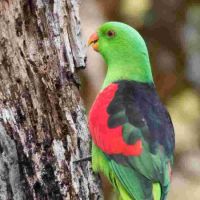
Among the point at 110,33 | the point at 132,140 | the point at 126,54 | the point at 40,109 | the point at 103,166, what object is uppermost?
the point at 110,33

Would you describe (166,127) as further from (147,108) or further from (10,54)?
(10,54)

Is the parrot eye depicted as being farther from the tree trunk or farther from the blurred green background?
the blurred green background

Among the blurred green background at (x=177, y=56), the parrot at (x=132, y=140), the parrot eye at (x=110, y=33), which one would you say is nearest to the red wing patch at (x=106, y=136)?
the parrot at (x=132, y=140)

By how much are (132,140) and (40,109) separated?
53 cm

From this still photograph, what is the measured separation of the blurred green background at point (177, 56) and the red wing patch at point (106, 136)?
141 inches

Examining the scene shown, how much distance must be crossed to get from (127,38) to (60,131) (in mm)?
792

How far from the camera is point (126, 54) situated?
A: 477cm

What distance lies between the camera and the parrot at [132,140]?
168 inches

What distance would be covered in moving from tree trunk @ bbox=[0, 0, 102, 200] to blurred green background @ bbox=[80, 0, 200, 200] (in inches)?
140

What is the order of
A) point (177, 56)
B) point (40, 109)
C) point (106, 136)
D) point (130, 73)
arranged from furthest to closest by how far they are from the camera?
point (177, 56) → point (130, 73) → point (106, 136) → point (40, 109)

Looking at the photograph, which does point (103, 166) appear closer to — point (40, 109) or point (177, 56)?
point (40, 109)

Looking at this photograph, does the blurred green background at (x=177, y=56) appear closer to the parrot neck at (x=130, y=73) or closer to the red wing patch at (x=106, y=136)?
the parrot neck at (x=130, y=73)

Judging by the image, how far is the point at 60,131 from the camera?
4301 millimetres

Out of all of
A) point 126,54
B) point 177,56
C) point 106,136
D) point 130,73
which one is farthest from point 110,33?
point 177,56
